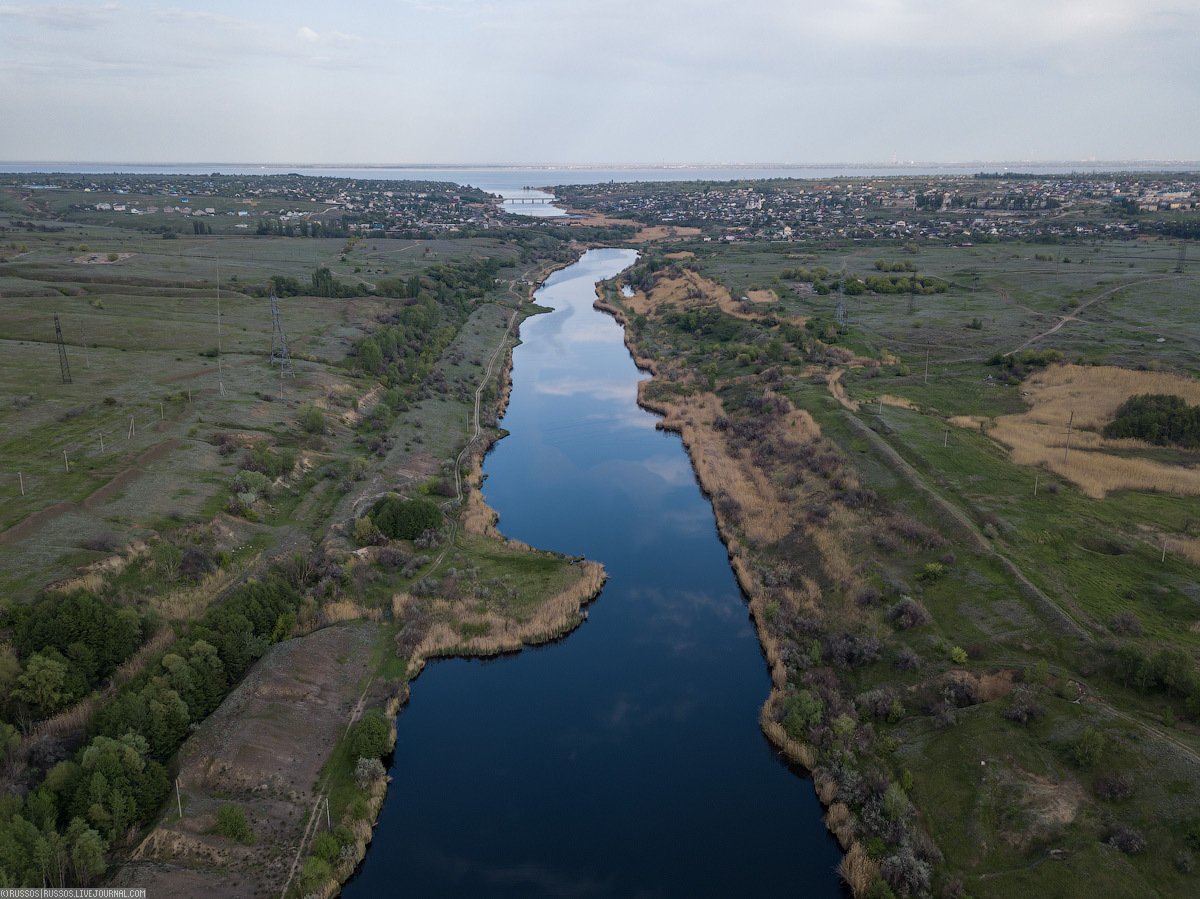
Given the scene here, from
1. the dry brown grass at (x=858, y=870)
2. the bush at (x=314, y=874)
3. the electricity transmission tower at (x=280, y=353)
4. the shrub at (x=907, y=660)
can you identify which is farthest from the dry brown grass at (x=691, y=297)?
the bush at (x=314, y=874)

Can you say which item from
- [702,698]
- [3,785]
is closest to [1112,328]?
[702,698]

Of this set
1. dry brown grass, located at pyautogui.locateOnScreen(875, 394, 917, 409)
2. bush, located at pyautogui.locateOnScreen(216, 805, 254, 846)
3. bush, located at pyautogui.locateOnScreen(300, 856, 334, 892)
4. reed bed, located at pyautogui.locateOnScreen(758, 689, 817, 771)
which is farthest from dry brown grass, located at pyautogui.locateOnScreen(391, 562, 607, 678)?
dry brown grass, located at pyautogui.locateOnScreen(875, 394, 917, 409)

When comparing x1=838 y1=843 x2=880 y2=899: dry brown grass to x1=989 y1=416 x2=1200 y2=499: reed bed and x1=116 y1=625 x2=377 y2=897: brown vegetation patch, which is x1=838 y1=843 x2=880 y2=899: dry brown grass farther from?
x1=989 y1=416 x2=1200 y2=499: reed bed

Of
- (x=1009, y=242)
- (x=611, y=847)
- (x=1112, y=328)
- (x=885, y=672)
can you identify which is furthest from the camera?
(x=1009, y=242)

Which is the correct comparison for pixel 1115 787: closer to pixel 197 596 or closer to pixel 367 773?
pixel 367 773

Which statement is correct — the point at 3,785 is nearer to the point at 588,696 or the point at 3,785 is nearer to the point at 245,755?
the point at 245,755

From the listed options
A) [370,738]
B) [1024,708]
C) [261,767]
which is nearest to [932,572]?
[1024,708]
